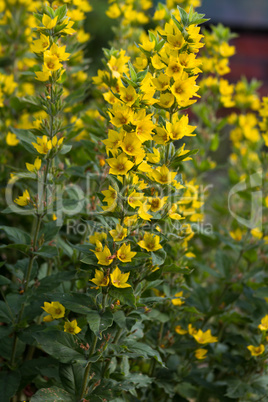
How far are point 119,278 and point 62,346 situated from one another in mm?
375

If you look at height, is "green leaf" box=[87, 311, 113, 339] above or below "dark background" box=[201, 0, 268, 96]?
below

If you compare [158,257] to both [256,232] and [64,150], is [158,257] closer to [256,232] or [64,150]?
[64,150]

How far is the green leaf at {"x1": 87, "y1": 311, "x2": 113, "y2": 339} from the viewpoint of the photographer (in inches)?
54.9

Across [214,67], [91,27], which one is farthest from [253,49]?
[214,67]

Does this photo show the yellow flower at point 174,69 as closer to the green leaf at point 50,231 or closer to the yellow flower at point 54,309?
the green leaf at point 50,231

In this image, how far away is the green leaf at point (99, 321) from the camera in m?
1.39

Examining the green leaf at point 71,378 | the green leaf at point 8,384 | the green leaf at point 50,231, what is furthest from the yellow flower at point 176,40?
the green leaf at point 8,384

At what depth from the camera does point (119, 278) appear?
1.45 meters

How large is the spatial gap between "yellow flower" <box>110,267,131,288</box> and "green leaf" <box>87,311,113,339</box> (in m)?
0.12

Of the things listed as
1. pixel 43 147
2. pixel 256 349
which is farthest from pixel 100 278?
pixel 256 349

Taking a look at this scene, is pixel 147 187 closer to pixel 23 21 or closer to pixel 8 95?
pixel 8 95

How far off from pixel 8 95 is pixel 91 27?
4.12 m

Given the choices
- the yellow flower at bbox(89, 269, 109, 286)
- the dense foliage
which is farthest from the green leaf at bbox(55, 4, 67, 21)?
the yellow flower at bbox(89, 269, 109, 286)

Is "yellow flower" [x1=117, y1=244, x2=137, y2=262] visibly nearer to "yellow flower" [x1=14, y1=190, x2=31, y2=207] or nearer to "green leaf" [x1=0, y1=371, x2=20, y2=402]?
"yellow flower" [x1=14, y1=190, x2=31, y2=207]
